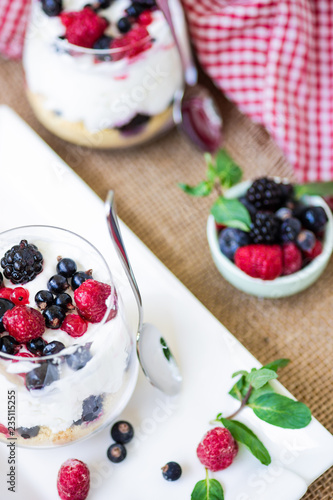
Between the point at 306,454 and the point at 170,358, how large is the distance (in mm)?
272

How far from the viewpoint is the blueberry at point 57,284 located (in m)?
0.89

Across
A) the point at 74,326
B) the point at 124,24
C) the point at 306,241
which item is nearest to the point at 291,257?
the point at 306,241

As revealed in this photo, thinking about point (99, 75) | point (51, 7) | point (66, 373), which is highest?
point (51, 7)

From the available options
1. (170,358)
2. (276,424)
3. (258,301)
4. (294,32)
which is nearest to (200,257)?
(258,301)

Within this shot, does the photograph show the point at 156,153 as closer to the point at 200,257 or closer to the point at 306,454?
the point at 200,257

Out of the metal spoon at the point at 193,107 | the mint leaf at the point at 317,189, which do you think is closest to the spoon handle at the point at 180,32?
the metal spoon at the point at 193,107

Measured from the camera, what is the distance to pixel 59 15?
1208mm

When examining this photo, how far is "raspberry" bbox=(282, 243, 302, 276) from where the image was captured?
1116mm

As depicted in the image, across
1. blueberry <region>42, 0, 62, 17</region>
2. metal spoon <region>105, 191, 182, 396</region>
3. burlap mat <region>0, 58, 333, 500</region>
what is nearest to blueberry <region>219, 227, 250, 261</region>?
burlap mat <region>0, 58, 333, 500</region>

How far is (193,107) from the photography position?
1391 millimetres

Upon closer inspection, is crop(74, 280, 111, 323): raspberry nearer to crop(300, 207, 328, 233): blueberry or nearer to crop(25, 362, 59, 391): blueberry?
crop(25, 362, 59, 391): blueberry

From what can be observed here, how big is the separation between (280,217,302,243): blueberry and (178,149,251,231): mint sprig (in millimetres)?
71

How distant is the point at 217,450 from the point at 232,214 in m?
0.42

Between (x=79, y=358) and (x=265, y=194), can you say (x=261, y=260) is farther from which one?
(x=79, y=358)
